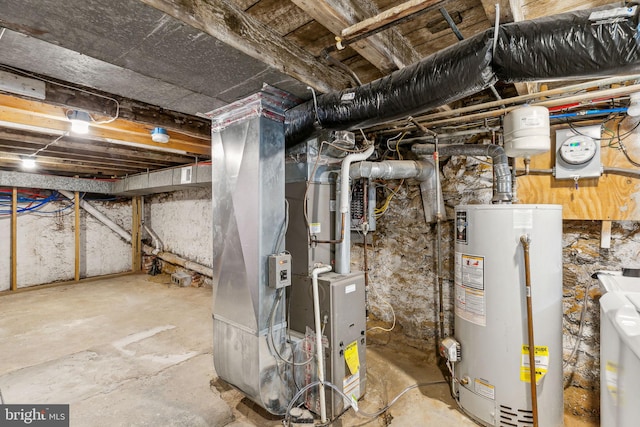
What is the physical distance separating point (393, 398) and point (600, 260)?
5.64 ft

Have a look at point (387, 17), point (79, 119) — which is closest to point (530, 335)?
point (387, 17)

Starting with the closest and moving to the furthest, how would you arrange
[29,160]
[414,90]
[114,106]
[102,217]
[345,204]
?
[414,90] < [345,204] < [114,106] < [29,160] < [102,217]

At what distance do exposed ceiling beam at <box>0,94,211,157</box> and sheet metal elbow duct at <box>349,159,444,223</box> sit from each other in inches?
78.6

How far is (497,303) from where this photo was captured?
174 cm

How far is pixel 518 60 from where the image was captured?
3.36 feet

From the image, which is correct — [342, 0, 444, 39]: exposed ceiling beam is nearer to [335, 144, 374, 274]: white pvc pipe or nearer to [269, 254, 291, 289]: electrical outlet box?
[335, 144, 374, 274]: white pvc pipe

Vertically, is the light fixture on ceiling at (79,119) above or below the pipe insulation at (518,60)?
above

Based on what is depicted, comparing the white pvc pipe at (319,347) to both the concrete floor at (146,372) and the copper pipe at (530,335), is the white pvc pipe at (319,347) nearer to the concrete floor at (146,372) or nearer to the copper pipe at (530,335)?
the concrete floor at (146,372)

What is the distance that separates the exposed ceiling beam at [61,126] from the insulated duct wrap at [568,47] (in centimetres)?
273

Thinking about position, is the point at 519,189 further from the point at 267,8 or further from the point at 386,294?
the point at 267,8

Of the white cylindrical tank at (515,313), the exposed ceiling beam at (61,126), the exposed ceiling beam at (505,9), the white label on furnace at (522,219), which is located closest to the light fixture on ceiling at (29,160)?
the exposed ceiling beam at (61,126)

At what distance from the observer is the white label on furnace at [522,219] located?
5.51ft

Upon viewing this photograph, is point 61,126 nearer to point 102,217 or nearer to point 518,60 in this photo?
point 518,60

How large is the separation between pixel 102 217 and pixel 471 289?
22.8 feet
